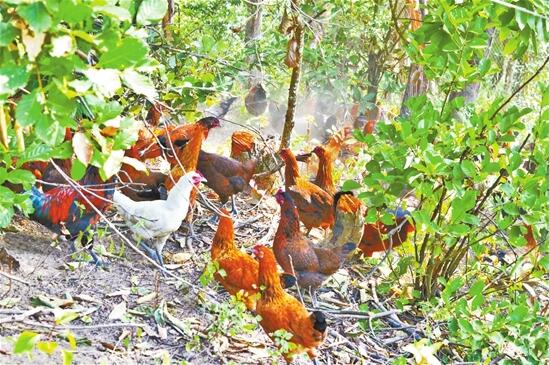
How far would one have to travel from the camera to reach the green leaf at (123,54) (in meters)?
1.68

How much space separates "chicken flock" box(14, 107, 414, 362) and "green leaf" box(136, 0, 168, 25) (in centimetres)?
162

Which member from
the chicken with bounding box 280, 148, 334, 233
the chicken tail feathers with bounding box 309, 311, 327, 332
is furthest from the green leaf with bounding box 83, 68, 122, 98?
the chicken with bounding box 280, 148, 334, 233

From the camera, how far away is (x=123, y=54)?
1.69 meters

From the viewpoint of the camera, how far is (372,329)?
4.58 meters

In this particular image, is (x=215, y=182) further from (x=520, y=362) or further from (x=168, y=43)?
(x=520, y=362)

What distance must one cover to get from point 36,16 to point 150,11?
471 millimetres

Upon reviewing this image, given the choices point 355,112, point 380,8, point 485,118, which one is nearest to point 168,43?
point 485,118

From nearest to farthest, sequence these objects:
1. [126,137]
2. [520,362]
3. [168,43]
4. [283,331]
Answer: [126,137]
[283,331]
[520,362]
[168,43]

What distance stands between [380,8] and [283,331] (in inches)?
220

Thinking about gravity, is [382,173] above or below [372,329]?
above

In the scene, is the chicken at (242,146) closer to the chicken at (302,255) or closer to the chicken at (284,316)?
the chicken at (302,255)

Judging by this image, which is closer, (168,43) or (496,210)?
(496,210)

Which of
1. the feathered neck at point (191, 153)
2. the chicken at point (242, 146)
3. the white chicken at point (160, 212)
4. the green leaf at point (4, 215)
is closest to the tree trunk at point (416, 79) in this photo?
the chicken at point (242, 146)

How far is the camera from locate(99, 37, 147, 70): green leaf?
168 centimetres
